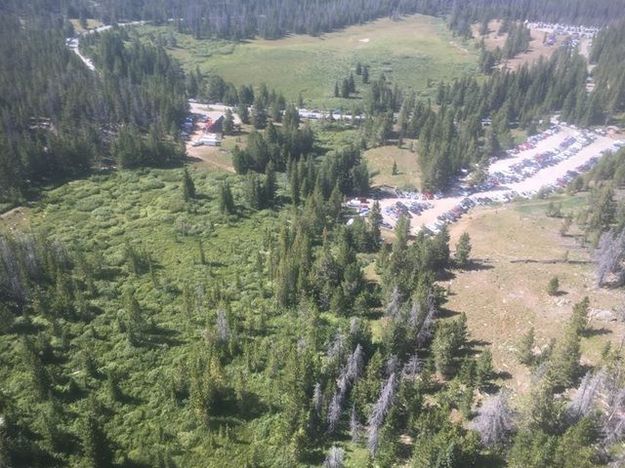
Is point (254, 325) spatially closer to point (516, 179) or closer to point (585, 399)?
point (585, 399)

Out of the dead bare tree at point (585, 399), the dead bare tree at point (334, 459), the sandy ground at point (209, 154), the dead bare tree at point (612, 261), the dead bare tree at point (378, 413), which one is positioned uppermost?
the dead bare tree at point (612, 261)

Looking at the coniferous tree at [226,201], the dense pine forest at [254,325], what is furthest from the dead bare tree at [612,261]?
the coniferous tree at [226,201]

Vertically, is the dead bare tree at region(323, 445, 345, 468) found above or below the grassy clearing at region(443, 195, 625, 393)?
below

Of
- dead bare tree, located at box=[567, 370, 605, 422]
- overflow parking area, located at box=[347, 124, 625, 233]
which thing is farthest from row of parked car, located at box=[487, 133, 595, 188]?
dead bare tree, located at box=[567, 370, 605, 422]

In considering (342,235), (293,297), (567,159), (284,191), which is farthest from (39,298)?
(567,159)

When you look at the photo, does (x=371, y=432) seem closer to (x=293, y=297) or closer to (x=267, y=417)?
(x=267, y=417)

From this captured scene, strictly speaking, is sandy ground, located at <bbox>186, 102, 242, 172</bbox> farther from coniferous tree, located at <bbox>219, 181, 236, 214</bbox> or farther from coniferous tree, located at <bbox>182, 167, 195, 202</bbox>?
coniferous tree, located at <bbox>219, 181, 236, 214</bbox>

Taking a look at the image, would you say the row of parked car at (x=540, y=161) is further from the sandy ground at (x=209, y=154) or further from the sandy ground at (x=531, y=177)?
the sandy ground at (x=209, y=154)

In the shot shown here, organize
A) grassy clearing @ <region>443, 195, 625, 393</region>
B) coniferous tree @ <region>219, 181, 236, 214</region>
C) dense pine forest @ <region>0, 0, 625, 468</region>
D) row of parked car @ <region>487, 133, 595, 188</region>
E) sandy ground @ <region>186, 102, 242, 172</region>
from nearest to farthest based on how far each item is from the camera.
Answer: dense pine forest @ <region>0, 0, 625, 468</region> → grassy clearing @ <region>443, 195, 625, 393</region> → coniferous tree @ <region>219, 181, 236, 214</region> → row of parked car @ <region>487, 133, 595, 188</region> → sandy ground @ <region>186, 102, 242, 172</region>
